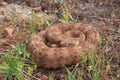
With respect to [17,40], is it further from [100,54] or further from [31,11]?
[100,54]

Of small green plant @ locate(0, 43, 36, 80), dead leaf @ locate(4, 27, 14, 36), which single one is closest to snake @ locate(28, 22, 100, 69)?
small green plant @ locate(0, 43, 36, 80)

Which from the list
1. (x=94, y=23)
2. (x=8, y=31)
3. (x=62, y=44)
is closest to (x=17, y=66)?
(x=62, y=44)

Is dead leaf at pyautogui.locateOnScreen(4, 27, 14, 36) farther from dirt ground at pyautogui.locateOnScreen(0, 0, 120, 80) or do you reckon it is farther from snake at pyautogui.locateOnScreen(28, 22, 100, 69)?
snake at pyautogui.locateOnScreen(28, 22, 100, 69)

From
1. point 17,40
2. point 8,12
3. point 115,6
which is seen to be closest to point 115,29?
point 115,6

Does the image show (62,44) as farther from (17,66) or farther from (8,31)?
(8,31)

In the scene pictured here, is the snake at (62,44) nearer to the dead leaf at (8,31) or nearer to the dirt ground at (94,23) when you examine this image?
the dirt ground at (94,23)

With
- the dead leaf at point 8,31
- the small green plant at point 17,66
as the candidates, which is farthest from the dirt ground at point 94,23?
the small green plant at point 17,66
